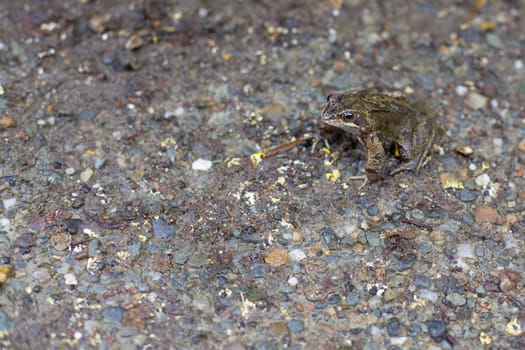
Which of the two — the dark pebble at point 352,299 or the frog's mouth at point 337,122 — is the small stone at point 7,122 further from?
the dark pebble at point 352,299

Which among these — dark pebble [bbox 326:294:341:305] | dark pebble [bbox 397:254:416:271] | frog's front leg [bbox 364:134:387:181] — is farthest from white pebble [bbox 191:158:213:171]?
dark pebble [bbox 397:254:416:271]

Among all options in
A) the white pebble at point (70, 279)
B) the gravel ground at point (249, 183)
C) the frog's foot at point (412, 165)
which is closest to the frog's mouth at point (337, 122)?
the gravel ground at point (249, 183)

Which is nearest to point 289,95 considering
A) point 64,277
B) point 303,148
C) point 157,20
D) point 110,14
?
point 303,148

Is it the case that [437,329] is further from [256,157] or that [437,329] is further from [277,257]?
[256,157]

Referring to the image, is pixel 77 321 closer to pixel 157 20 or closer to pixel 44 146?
pixel 44 146

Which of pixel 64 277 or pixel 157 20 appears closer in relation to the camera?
pixel 64 277

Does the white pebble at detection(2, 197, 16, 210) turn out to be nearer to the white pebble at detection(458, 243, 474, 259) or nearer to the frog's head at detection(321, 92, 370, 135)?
the frog's head at detection(321, 92, 370, 135)
